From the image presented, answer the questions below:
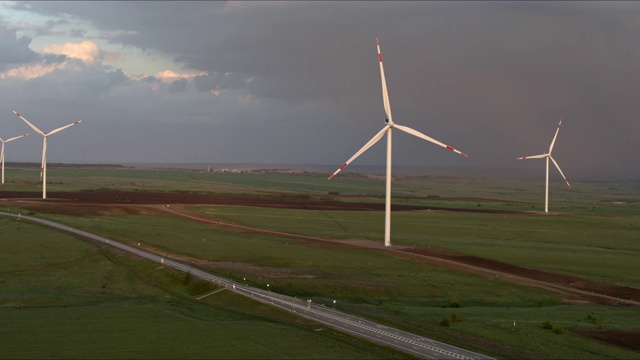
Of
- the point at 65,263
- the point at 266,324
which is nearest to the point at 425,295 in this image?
the point at 266,324

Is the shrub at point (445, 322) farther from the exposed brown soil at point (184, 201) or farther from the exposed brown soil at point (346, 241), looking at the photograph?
the exposed brown soil at point (184, 201)

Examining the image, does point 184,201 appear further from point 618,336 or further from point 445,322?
point 618,336

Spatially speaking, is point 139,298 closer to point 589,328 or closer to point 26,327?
point 26,327

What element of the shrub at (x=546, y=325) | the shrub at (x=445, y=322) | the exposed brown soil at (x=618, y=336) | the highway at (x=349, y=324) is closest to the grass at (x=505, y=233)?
the exposed brown soil at (x=618, y=336)

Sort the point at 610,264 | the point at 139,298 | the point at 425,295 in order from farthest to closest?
the point at 610,264 → the point at 425,295 → the point at 139,298

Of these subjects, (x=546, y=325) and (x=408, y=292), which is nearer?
(x=546, y=325)

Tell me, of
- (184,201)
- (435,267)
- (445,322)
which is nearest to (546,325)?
(445,322)
